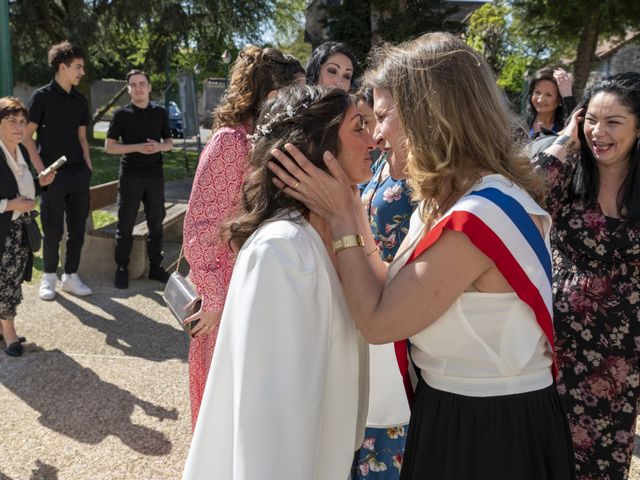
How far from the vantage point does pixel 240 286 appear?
1.59 meters

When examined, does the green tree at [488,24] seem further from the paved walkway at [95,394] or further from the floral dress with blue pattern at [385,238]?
the floral dress with blue pattern at [385,238]

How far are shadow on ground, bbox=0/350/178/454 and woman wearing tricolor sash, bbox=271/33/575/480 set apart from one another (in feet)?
7.46

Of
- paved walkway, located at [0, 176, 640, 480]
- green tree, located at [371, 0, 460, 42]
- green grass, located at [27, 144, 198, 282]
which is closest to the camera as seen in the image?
paved walkway, located at [0, 176, 640, 480]

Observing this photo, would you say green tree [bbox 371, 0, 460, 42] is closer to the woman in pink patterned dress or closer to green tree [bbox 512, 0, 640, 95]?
green tree [bbox 512, 0, 640, 95]

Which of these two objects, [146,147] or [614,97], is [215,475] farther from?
[146,147]

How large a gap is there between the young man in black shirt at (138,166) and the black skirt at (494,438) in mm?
5212

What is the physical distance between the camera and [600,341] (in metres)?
2.84

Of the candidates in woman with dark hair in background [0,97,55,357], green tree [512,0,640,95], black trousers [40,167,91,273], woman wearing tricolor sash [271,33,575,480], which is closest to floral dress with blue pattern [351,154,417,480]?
woman wearing tricolor sash [271,33,575,480]

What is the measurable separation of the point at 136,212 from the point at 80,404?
9.44 ft

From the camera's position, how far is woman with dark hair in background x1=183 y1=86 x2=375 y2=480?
1.54 meters

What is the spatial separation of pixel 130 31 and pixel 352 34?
9.23 m

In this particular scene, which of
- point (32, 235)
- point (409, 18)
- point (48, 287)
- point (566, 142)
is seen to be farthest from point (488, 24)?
point (566, 142)

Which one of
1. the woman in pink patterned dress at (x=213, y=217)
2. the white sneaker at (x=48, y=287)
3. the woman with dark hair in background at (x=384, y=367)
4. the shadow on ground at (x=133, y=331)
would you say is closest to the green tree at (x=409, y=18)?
the white sneaker at (x=48, y=287)

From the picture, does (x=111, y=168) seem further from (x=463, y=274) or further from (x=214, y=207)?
(x=463, y=274)
